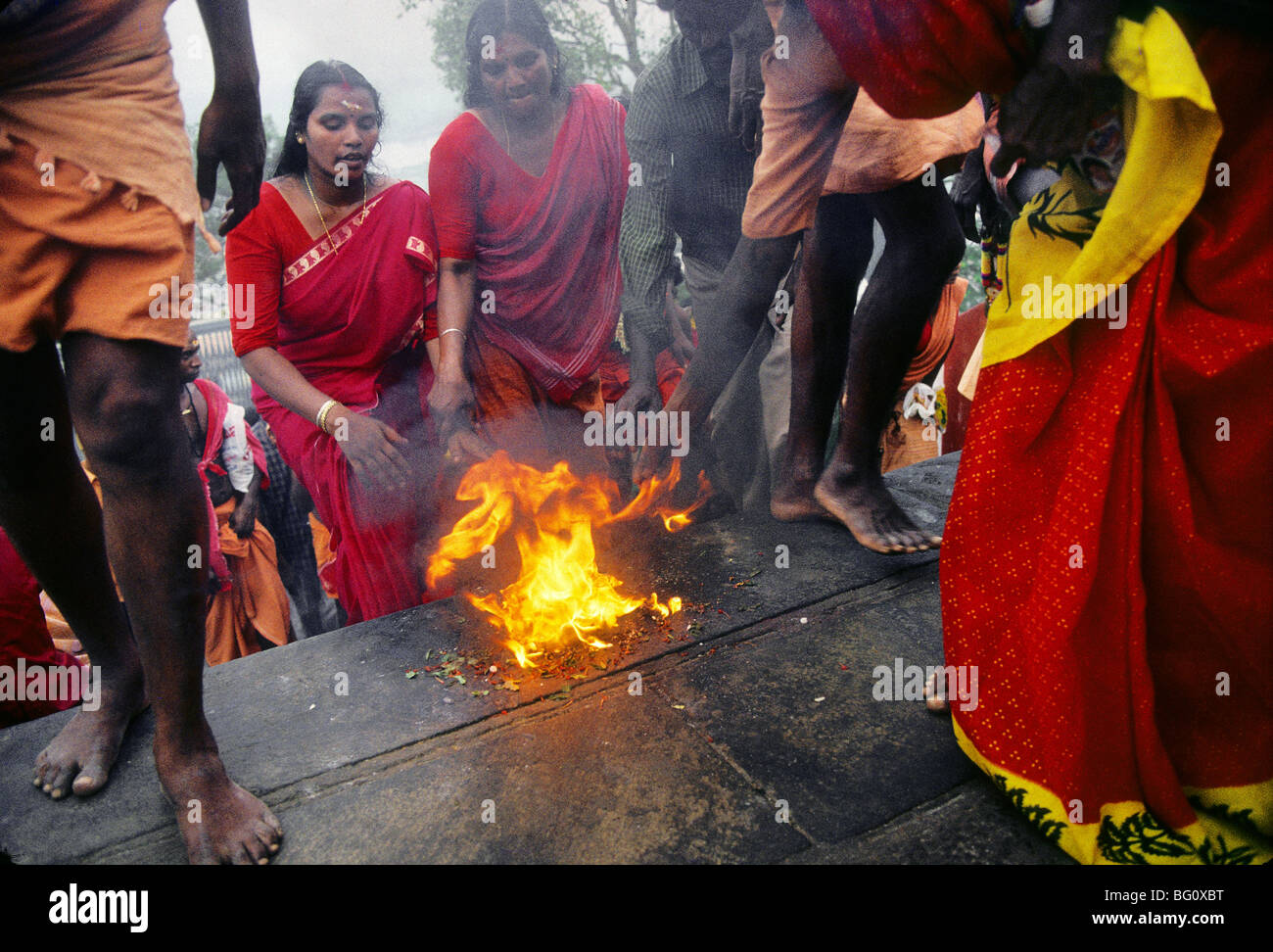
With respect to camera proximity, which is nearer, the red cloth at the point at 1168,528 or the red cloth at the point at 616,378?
the red cloth at the point at 1168,528

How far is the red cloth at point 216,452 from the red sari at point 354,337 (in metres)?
0.89

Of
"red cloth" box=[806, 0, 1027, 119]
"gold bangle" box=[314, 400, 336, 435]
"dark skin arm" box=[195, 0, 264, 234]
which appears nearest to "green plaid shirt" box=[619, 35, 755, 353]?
"gold bangle" box=[314, 400, 336, 435]

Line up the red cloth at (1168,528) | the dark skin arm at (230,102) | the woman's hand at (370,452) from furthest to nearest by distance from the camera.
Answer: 1. the woman's hand at (370,452)
2. the dark skin arm at (230,102)
3. the red cloth at (1168,528)

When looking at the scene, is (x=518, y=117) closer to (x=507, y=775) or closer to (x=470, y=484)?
(x=470, y=484)

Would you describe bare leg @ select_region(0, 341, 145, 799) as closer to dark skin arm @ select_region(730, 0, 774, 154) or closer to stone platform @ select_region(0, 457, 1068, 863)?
stone platform @ select_region(0, 457, 1068, 863)

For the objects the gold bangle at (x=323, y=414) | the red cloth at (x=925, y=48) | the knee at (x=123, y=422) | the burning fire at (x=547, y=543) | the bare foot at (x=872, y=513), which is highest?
the red cloth at (x=925, y=48)

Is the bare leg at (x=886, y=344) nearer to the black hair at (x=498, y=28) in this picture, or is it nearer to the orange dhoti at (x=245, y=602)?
the black hair at (x=498, y=28)

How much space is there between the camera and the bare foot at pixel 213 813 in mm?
1730

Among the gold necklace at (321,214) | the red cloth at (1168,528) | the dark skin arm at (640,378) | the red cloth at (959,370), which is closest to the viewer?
the red cloth at (1168,528)

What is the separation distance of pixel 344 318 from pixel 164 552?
2107 millimetres

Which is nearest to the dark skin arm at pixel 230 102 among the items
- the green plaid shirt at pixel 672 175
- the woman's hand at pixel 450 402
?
the woman's hand at pixel 450 402

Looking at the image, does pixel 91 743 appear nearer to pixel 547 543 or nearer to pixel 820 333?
pixel 547 543

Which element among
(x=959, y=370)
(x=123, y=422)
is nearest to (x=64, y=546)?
(x=123, y=422)

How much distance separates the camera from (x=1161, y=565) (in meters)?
1.54
